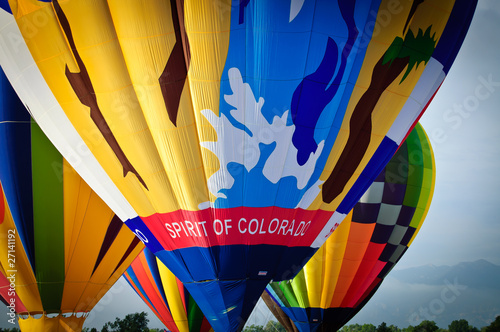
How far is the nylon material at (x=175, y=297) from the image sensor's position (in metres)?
8.99

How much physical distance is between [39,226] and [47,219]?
134 millimetres

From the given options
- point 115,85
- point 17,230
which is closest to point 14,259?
point 17,230

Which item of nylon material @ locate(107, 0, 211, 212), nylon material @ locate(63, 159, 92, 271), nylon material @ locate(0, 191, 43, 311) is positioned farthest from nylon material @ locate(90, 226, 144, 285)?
nylon material @ locate(107, 0, 211, 212)

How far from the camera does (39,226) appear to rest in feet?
21.5

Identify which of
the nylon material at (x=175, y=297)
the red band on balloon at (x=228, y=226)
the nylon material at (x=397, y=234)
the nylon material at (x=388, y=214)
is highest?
the nylon material at (x=388, y=214)

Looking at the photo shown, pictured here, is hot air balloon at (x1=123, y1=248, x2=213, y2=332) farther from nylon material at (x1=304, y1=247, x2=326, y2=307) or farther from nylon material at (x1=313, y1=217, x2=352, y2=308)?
nylon material at (x1=313, y1=217, x2=352, y2=308)

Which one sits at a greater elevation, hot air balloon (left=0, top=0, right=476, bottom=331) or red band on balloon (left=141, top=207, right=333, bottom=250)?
hot air balloon (left=0, top=0, right=476, bottom=331)

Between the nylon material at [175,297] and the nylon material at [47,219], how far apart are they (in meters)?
2.59

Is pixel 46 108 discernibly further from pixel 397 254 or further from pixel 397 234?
pixel 397 254

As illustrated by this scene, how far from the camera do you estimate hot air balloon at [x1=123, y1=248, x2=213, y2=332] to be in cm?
899

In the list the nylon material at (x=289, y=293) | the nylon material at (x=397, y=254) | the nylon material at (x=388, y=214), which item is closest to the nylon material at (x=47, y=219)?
the nylon material at (x=289, y=293)

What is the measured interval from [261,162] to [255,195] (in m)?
0.34

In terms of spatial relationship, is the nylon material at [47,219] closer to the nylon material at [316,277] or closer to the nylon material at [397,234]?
the nylon material at [316,277]

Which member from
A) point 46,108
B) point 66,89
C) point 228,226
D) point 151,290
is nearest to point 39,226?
point 46,108
